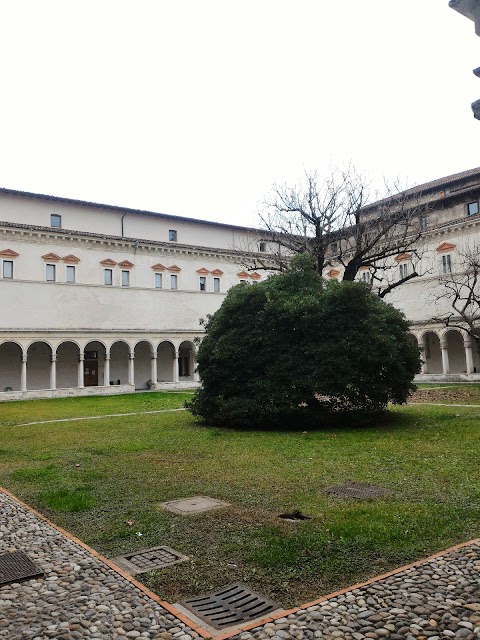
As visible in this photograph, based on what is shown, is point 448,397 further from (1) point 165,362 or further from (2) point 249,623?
(1) point 165,362

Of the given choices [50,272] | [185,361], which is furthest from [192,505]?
[185,361]

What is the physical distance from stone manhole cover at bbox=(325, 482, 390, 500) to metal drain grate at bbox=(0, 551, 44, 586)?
439 centimetres

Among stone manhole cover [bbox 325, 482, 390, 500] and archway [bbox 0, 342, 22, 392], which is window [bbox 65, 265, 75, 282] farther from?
stone manhole cover [bbox 325, 482, 390, 500]

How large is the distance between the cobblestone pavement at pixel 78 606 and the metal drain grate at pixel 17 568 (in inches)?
3.1

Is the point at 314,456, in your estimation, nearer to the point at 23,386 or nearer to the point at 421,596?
the point at 421,596

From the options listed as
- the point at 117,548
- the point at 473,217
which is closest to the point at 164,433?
the point at 117,548

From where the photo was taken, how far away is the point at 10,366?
3959 cm

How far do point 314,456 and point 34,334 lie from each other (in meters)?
31.8

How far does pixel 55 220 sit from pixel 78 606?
4046 cm

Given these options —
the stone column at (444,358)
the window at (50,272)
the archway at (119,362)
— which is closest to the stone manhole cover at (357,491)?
the stone column at (444,358)

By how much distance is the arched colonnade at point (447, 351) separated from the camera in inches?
1610

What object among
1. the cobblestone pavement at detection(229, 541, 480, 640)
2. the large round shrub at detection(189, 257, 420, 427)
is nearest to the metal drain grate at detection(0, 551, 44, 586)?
the cobblestone pavement at detection(229, 541, 480, 640)

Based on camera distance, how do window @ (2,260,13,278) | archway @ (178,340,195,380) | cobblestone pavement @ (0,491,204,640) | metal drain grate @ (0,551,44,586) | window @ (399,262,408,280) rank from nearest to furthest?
cobblestone pavement @ (0,491,204,640)
metal drain grate @ (0,551,44,586)
window @ (2,260,13,278)
window @ (399,262,408,280)
archway @ (178,340,195,380)

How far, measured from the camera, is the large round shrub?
16.2 metres
